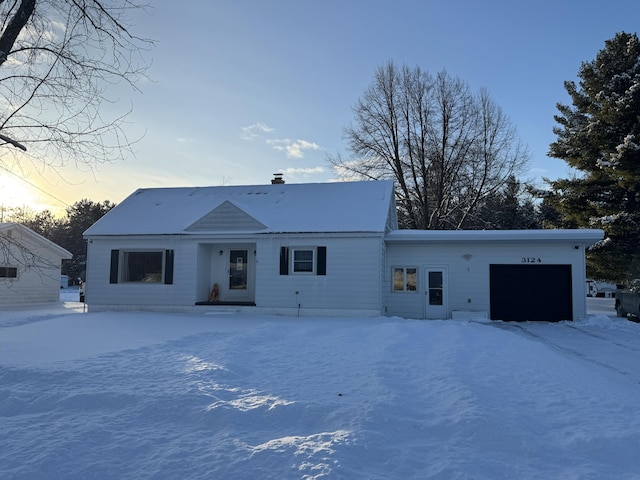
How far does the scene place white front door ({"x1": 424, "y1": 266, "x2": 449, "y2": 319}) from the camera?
616 inches

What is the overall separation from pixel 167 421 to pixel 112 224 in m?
14.5

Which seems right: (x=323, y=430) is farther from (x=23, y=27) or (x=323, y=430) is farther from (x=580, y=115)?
(x=580, y=115)

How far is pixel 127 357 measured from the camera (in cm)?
730

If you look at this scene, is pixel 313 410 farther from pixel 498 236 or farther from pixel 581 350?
pixel 498 236

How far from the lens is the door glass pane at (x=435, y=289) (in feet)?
51.7

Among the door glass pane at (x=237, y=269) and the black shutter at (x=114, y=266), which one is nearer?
the black shutter at (x=114, y=266)

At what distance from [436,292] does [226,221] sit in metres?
7.79

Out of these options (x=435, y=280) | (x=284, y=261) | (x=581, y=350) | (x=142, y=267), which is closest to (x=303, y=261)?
(x=284, y=261)

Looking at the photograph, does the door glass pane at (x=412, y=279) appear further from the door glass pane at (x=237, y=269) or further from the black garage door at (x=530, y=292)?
the door glass pane at (x=237, y=269)

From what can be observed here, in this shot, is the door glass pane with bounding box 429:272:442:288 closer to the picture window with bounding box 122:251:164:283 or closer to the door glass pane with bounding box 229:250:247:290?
the door glass pane with bounding box 229:250:247:290

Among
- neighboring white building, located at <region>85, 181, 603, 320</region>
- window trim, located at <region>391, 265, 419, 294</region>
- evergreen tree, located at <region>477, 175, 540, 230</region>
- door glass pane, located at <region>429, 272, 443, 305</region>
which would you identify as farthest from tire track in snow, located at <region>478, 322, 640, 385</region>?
evergreen tree, located at <region>477, 175, 540, 230</region>

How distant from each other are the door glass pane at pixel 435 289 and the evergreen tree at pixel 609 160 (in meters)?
9.23

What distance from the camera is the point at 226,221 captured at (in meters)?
15.9

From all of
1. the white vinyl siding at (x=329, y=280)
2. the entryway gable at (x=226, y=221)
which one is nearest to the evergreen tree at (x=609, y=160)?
the white vinyl siding at (x=329, y=280)
